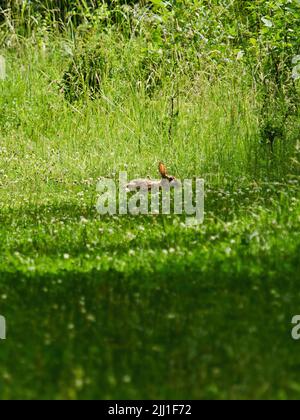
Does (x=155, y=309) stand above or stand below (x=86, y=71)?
above

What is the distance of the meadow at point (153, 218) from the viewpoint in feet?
12.9

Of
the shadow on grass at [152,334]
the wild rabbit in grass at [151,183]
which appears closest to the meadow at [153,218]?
the shadow on grass at [152,334]

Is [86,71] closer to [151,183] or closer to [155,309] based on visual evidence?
[151,183]

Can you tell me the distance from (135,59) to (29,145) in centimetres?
242

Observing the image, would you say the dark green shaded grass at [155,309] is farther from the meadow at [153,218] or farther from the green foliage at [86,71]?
the green foliage at [86,71]

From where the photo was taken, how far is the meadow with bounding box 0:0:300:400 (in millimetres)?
3945

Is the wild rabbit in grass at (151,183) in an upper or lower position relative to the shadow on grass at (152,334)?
lower

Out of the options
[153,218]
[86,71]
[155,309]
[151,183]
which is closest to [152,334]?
[155,309]

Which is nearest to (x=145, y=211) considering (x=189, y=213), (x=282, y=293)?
(x=189, y=213)

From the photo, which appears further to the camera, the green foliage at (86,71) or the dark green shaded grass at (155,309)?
the green foliage at (86,71)

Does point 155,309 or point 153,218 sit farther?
point 153,218

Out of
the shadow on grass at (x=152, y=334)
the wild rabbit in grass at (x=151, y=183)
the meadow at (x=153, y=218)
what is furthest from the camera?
the wild rabbit in grass at (x=151, y=183)

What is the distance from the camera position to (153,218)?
7.29 m

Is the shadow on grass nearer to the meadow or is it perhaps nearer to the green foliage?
the meadow
